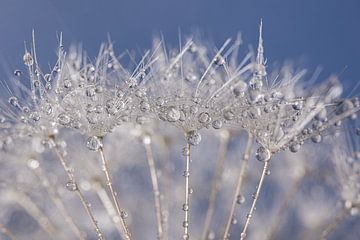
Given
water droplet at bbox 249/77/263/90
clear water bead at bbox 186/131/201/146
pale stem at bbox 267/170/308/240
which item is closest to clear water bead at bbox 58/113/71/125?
clear water bead at bbox 186/131/201/146

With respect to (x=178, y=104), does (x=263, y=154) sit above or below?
below

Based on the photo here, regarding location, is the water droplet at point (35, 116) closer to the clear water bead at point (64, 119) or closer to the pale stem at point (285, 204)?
the clear water bead at point (64, 119)

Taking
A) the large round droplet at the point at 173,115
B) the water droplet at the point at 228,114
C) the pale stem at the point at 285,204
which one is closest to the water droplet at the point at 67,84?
the large round droplet at the point at 173,115

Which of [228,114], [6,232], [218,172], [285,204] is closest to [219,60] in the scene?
[228,114]

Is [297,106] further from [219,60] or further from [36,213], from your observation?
[36,213]

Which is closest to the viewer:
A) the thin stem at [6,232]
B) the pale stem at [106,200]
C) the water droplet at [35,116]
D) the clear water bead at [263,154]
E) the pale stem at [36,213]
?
the clear water bead at [263,154]

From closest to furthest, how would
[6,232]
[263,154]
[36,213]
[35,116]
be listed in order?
[263,154], [35,116], [6,232], [36,213]

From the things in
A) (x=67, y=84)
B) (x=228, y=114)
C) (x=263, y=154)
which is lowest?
(x=263, y=154)
